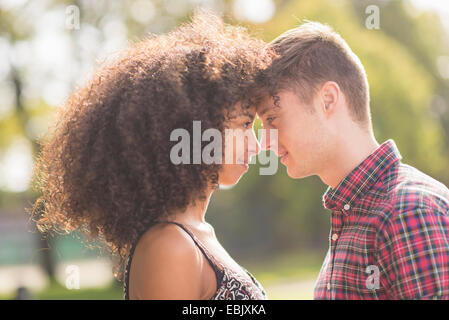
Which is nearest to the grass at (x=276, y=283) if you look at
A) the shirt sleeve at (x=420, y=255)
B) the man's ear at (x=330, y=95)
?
the man's ear at (x=330, y=95)

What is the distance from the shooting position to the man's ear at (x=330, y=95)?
8.45ft

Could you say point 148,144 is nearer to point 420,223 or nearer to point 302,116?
point 302,116

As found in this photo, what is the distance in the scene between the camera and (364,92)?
2.66m

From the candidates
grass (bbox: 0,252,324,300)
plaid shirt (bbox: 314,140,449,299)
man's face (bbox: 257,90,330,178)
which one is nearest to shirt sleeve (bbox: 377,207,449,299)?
plaid shirt (bbox: 314,140,449,299)

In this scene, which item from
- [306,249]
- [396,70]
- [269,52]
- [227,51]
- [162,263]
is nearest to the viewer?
[162,263]

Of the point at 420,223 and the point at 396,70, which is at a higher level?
the point at 396,70

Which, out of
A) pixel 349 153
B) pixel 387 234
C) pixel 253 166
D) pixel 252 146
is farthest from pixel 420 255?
pixel 253 166

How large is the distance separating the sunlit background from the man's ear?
28.2 feet

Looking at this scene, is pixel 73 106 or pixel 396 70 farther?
pixel 396 70

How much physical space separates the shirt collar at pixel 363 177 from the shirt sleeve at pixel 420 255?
394 millimetres

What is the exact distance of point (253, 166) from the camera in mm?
19438

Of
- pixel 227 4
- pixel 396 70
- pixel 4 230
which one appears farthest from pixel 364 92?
pixel 4 230

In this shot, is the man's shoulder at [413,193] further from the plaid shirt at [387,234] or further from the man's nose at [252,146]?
the man's nose at [252,146]

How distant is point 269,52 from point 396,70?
1743 centimetres
